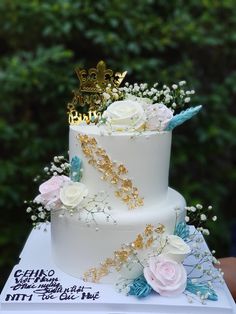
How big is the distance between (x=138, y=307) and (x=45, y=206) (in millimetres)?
402

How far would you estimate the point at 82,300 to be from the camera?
1.34 m

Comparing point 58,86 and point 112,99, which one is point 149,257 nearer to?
point 112,99

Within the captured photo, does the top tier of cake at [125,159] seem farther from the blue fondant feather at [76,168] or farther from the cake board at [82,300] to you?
the cake board at [82,300]

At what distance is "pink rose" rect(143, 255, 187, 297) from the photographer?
1.36m

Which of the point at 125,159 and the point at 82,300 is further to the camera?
the point at 125,159

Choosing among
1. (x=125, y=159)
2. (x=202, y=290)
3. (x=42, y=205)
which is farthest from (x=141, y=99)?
(x=202, y=290)

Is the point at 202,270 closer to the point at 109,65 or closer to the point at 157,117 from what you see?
the point at 157,117

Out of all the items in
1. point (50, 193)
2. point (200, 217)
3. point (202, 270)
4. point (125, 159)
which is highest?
point (125, 159)

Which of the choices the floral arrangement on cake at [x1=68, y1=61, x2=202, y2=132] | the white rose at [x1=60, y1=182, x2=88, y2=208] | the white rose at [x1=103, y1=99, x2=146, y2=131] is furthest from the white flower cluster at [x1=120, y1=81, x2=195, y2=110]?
the white rose at [x1=60, y1=182, x2=88, y2=208]

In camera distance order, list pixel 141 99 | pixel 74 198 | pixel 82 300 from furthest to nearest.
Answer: pixel 141 99 < pixel 74 198 < pixel 82 300

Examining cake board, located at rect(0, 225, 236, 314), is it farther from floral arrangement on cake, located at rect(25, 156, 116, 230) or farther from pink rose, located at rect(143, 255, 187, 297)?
floral arrangement on cake, located at rect(25, 156, 116, 230)

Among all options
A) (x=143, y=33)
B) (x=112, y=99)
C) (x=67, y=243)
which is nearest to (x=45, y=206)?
(x=67, y=243)

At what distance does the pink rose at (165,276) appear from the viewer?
136 centimetres

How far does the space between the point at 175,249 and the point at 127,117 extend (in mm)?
397
